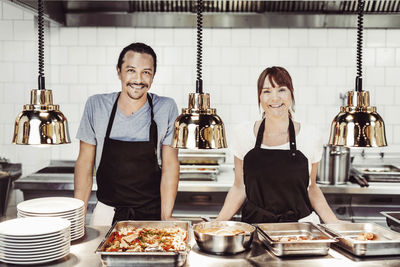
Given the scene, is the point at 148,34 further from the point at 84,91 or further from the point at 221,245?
the point at 221,245

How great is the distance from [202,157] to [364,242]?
2.58 m

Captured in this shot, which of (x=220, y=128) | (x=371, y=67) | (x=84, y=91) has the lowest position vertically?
(x=220, y=128)

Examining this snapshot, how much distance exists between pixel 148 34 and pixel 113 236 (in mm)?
2822

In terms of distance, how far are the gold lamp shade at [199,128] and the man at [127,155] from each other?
106 centimetres

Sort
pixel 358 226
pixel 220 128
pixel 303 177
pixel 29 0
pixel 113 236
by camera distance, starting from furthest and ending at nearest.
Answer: pixel 29 0, pixel 303 177, pixel 358 226, pixel 113 236, pixel 220 128

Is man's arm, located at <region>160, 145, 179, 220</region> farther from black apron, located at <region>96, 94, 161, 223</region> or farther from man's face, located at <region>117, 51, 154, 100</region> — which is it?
man's face, located at <region>117, 51, 154, 100</region>

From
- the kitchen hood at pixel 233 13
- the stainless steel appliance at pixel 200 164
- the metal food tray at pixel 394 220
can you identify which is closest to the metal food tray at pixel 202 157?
the stainless steel appliance at pixel 200 164

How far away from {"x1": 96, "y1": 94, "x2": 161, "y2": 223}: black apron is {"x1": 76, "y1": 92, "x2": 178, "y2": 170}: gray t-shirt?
4 cm

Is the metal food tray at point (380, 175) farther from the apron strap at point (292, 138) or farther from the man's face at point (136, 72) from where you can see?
the man's face at point (136, 72)

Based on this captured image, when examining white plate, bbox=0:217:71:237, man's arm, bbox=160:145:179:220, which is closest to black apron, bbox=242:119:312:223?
man's arm, bbox=160:145:179:220

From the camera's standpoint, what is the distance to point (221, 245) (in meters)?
1.90

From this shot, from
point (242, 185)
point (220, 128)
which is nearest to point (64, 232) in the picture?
point (220, 128)

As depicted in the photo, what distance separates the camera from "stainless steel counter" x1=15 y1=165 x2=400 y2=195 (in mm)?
3578

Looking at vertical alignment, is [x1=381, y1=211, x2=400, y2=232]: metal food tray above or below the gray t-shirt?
below
